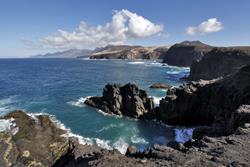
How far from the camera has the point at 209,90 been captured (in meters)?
49.1

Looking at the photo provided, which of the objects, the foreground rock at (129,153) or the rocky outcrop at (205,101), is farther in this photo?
the rocky outcrop at (205,101)

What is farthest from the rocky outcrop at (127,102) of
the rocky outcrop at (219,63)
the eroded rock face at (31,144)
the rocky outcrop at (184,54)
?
the rocky outcrop at (184,54)

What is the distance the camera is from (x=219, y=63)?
10300cm

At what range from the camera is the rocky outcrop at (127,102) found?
49.6 metres

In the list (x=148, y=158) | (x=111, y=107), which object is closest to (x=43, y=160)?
(x=148, y=158)

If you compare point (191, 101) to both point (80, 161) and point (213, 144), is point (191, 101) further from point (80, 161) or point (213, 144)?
point (80, 161)

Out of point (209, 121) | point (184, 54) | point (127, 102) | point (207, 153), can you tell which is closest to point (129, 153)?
point (207, 153)

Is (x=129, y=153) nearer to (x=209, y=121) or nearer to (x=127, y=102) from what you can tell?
(x=209, y=121)

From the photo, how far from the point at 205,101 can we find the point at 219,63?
5931 cm

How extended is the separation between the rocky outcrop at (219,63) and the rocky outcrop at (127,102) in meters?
54.5

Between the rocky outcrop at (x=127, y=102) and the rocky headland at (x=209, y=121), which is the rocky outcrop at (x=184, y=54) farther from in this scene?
the rocky headland at (x=209, y=121)

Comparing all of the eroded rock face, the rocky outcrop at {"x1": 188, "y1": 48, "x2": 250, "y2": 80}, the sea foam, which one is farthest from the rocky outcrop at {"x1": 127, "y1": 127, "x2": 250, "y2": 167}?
the rocky outcrop at {"x1": 188, "y1": 48, "x2": 250, "y2": 80}

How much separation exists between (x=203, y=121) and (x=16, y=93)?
48.1 m

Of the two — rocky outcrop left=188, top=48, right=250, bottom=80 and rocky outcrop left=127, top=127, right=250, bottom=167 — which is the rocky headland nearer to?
rocky outcrop left=127, top=127, right=250, bottom=167
